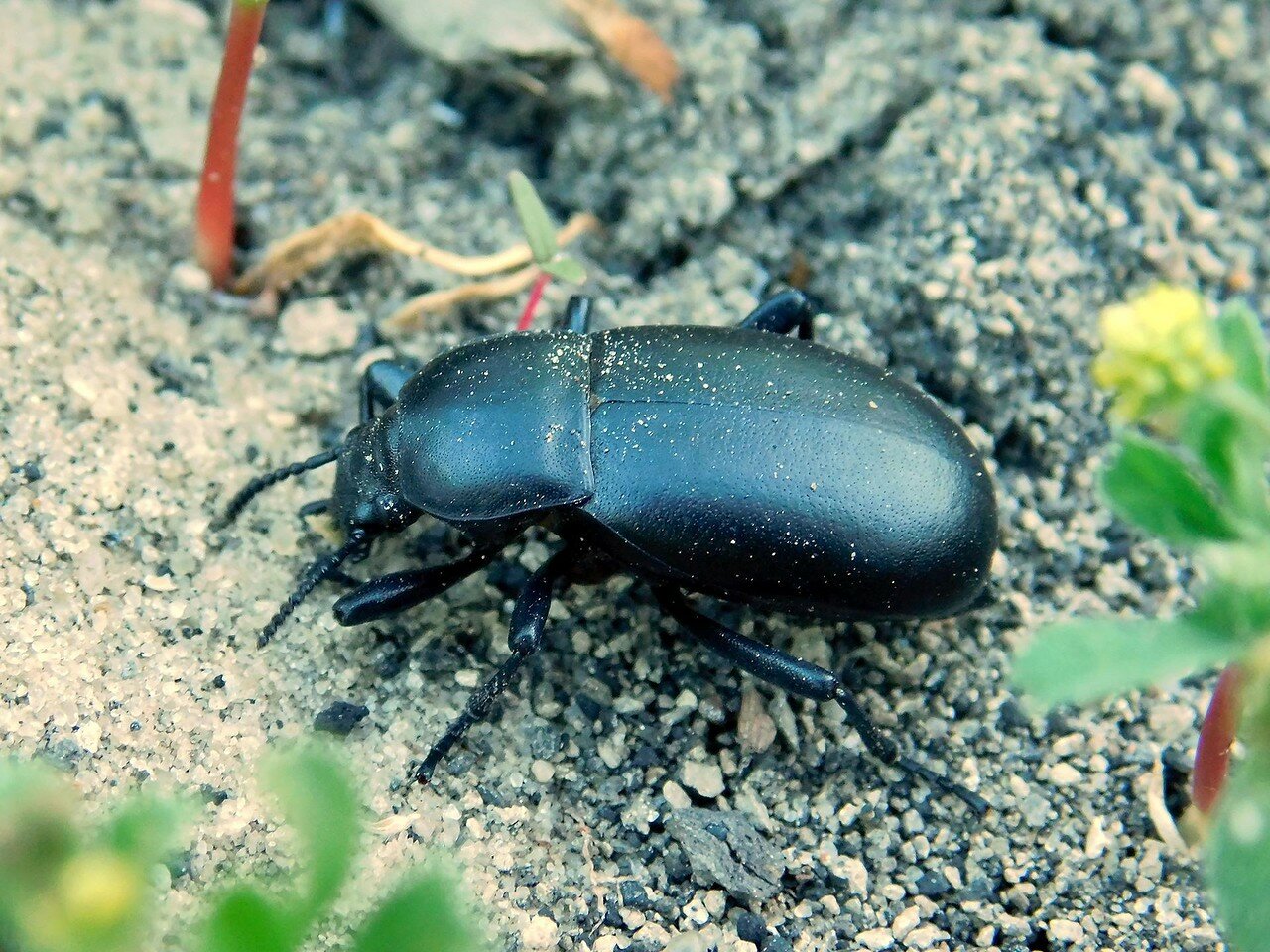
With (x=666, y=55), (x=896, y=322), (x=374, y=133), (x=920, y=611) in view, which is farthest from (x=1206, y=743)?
(x=374, y=133)

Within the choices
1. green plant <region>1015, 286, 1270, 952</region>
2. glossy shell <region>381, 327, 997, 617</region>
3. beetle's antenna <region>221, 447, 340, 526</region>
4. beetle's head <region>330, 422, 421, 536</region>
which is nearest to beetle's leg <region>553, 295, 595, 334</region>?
glossy shell <region>381, 327, 997, 617</region>

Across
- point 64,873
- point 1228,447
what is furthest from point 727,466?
point 64,873

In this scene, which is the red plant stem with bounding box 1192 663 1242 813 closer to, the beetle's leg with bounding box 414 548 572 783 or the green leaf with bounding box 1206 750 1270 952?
the green leaf with bounding box 1206 750 1270 952

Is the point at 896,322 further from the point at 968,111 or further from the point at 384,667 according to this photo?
the point at 384,667

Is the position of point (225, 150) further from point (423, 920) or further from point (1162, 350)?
point (1162, 350)

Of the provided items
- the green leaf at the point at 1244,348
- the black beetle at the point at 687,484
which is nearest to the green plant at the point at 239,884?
the green leaf at the point at 1244,348

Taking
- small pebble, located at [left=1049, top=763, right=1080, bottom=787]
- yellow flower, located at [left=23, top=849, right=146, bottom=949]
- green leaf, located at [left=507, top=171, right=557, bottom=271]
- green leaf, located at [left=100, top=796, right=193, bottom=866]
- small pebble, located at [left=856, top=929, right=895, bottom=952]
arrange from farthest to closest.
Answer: green leaf, located at [left=507, top=171, right=557, bottom=271], small pebble, located at [left=1049, top=763, right=1080, bottom=787], small pebble, located at [left=856, top=929, right=895, bottom=952], green leaf, located at [left=100, top=796, right=193, bottom=866], yellow flower, located at [left=23, top=849, right=146, bottom=949]

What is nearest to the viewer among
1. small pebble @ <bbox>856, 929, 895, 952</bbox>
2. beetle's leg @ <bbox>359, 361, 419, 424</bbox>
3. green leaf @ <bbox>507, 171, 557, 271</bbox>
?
small pebble @ <bbox>856, 929, 895, 952</bbox>
